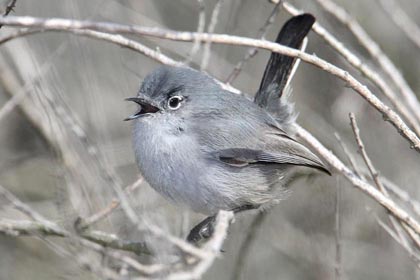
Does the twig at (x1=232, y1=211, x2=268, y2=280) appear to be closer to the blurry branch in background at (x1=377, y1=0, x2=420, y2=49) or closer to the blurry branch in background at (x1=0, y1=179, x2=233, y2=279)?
the blurry branch in background at (x1=0, y1=179, x2=233, y2=279)

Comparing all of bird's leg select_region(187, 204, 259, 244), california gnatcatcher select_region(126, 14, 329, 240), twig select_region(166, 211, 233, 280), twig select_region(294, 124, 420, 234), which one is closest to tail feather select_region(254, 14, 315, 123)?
california gnatcatcher select_region(126, 14, 329, 240)

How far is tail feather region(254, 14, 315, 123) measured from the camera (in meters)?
4.05

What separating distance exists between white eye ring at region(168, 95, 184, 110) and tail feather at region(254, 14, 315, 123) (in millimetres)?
795

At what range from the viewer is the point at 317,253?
15.1ft

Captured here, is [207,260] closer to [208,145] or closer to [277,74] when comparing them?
[208,145]

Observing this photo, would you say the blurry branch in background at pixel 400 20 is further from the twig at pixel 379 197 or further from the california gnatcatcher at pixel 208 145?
the twig at pixel 379 197

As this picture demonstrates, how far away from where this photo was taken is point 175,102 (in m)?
3.47

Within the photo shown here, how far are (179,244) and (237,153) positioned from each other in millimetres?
1637

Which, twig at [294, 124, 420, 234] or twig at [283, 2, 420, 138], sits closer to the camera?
twig at [294, 124, 420, 234]

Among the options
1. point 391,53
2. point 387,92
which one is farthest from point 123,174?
point 391,53

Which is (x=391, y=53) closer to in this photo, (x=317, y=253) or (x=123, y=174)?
(x=317, y=253)

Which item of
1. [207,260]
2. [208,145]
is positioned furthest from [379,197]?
[207,260]

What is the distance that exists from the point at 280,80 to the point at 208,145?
87 cm

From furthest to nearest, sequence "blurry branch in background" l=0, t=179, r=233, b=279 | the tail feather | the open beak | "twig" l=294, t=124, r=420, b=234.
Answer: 1. the tail feather
2. the open beak
3. "twig" l=294, t=124, r=420, b=234
4. "blurry branch in background" l=0, t=179, r=233, b=279
